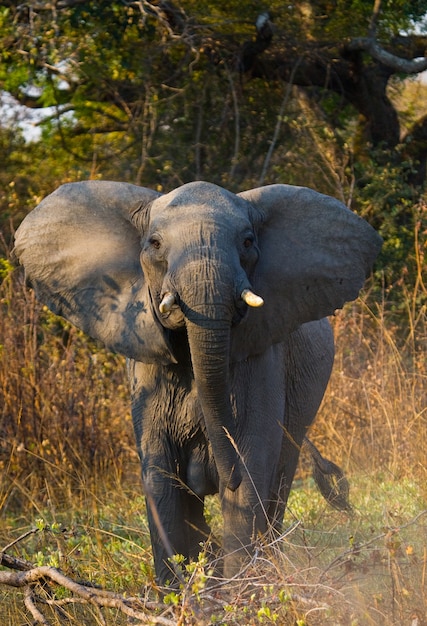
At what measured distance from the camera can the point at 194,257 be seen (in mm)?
4238

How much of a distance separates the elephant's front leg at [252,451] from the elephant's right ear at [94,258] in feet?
1.50

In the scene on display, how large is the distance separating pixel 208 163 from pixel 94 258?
7.45 metres

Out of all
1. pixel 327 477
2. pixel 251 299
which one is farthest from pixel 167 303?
pixel 327 477

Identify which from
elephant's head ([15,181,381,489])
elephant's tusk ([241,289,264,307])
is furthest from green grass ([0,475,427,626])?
elephant's tusk ([241,289,264,307])

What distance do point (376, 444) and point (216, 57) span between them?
589 cm

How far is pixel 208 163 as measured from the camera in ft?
40.2

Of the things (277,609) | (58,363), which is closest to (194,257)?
(277,609)

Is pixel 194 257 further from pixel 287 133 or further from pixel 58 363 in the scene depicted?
pixel 287 133

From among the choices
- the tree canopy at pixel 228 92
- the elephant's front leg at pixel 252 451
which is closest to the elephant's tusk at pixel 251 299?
the elephant's front leg at pixel 252 451

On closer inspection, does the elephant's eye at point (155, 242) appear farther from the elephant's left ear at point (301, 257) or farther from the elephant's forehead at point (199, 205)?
the elephant's left ear at point (301, 257)

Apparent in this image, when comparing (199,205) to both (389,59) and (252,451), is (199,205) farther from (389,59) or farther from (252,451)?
(389,59)

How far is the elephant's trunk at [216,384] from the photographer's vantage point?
4242mm

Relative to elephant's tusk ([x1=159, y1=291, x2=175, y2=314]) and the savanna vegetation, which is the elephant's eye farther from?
the savanna vegetation

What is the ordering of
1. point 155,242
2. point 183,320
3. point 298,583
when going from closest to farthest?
point 298,583, point 183,320, point 155,242
